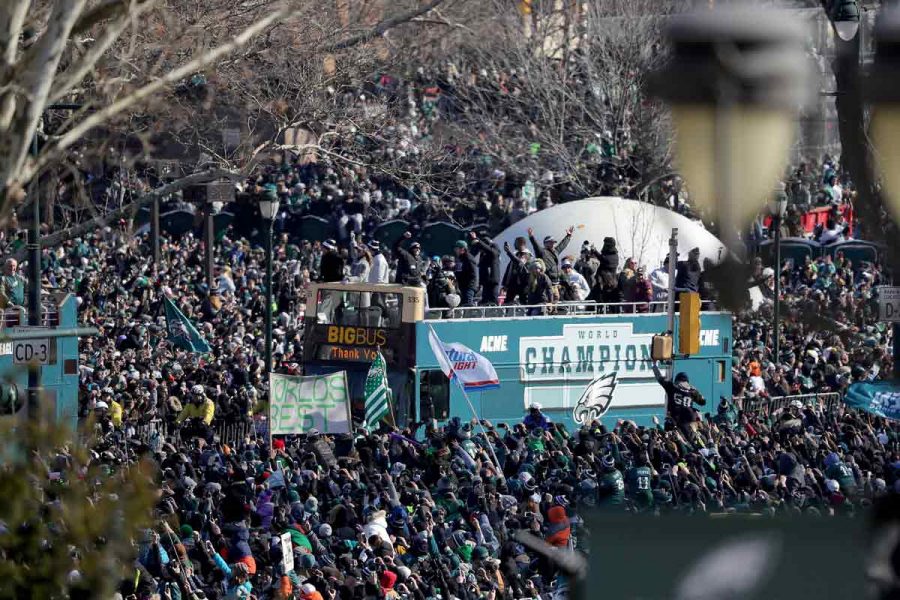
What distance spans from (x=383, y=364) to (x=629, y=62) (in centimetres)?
1770

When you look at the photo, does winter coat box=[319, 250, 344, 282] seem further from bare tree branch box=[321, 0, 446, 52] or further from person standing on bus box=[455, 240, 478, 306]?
bare tree branch box=[321, 0, 446, 52]

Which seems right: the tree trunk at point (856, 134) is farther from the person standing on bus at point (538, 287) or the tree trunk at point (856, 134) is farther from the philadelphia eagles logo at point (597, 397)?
the person standing on bus at point (538, 287)

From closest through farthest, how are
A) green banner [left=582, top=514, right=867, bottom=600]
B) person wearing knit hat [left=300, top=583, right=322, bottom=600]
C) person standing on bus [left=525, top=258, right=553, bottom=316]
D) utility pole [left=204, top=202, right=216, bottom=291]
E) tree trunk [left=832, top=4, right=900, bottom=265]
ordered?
1. green banner [left=582, top=514, right=867, bottom=600]
2. tree trunk [left=832, top=4, right=900, bottom=265]
3. person wearing knit hat [left=300, top=583, right=322, bottom=600]
4. person standing on bus [left=525, top=258, right=553, bottom=316]
5. utility pole [left=204, top=202, right=216, bottom=291]

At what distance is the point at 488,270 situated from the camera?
93.7 ft

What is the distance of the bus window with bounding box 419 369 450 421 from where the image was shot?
25.4 metres

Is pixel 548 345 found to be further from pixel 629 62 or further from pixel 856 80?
pixel 856 80

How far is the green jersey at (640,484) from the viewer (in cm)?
1802

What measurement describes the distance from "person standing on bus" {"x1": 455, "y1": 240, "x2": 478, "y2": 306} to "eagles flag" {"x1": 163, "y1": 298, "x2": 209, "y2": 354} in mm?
4191

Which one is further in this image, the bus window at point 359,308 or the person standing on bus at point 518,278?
the person standing on bus at point 518,278

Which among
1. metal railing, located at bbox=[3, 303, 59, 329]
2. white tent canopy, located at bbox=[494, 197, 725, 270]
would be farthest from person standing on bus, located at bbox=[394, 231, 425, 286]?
white tent canopy, located at bbox=[494, 197, 725, 270]

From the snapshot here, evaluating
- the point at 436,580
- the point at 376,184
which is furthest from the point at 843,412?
the point at 376,184

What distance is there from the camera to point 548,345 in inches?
1067

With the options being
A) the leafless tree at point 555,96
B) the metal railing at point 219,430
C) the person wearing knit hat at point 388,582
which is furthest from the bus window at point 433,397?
the leafless tree at point 555,96

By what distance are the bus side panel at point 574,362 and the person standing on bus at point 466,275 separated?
1.41 m
